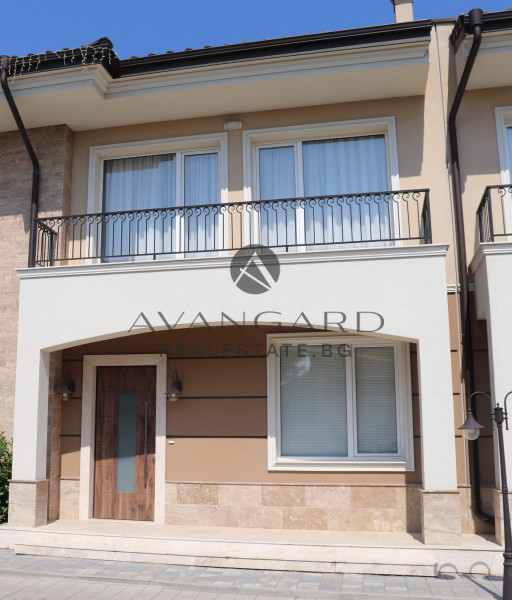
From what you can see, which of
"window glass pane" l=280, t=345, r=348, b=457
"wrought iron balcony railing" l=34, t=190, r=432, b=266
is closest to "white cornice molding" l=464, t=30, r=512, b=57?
"wrought iron balcony railing" l=34, t=190, r=432, b=266

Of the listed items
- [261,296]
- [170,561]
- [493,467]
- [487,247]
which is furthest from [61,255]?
[493,467]

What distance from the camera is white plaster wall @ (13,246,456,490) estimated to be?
22.6 feet

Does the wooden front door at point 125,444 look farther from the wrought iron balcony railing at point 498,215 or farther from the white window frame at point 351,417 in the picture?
the wrought iron balcony railing at point 498,215

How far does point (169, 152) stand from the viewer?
9.28 meters

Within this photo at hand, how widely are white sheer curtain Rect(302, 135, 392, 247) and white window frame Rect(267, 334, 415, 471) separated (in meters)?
1.52

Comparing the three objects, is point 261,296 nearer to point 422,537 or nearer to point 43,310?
point 43,310

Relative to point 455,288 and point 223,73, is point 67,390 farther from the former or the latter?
point 455,288

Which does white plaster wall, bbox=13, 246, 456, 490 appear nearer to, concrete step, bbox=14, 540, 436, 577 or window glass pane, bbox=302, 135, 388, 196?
concrete step, bbox=14, 540, 436, 577

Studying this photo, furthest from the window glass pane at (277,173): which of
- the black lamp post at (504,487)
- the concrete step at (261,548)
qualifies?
the concrete step at (261,548)

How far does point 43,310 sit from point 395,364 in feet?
16.4

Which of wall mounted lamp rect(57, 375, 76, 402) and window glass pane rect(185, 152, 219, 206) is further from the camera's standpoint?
window glass pane rect(185, 152, 219, 206)

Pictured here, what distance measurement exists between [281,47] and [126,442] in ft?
20.3

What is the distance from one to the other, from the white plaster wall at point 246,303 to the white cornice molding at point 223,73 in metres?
2.72

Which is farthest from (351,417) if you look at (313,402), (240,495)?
(240,495)
